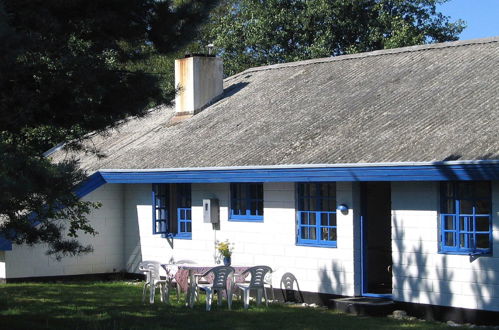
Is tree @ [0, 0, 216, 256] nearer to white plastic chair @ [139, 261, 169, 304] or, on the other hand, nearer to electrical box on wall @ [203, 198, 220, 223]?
white plastic chair @ [139, 261, 169, 304]

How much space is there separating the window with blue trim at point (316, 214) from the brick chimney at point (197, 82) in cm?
715

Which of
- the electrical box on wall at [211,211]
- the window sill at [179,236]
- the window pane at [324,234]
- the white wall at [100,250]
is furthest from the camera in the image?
the white wall at [100,250]

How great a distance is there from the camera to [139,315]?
17062 millimetres

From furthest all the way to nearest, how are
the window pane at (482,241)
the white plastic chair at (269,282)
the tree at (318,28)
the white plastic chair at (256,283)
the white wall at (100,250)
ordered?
the tree at (318,28) < the white wall at (100,250) < the white plastic chair at (269,282) < the white plastic chair at (256,283) < the window pane at (482,241)

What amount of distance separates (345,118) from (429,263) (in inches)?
169

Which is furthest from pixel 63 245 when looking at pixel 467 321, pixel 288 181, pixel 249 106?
pixel 249 106

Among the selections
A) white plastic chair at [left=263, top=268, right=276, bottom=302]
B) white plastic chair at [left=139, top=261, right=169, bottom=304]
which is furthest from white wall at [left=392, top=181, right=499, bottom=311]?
white plastic chair at [left=139, top=261, right=169, bottom=304]

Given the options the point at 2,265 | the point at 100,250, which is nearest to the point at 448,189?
the point at 100,250

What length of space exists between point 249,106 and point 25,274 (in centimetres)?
636

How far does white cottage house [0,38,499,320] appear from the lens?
52.7ft

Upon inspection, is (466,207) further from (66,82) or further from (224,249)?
(66,82)

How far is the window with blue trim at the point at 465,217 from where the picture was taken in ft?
51.7

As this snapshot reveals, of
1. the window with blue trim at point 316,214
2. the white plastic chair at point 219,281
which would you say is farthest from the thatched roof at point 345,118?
the white plastic chair at point 219,281

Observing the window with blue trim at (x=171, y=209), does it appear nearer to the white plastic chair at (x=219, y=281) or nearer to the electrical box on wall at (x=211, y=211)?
the electrical box on wall at (x=211, y=211)
